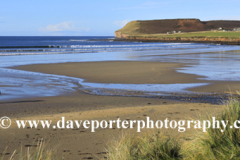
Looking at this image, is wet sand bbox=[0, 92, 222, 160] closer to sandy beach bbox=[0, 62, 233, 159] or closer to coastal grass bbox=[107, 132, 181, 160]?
sandy beach bbox=[0, 62, 233, 159]

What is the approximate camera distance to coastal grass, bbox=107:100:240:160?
424cm

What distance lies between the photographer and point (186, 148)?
4547 mm

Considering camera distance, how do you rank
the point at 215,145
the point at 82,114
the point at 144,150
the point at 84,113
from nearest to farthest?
the point at 144,150 < the point at 215,145 < the point at 82,114 < the point at 84,113

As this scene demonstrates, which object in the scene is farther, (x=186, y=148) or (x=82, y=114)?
(x=82, y=114)

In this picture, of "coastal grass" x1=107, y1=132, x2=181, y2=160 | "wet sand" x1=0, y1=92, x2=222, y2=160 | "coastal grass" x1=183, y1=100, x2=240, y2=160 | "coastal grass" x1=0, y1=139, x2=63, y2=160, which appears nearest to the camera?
"coastal grass" x1=0, y1=139, x2=63, y2=160

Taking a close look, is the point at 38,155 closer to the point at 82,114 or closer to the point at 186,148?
the point at 186,148

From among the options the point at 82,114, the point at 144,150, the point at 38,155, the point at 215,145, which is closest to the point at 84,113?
the point at 82,114

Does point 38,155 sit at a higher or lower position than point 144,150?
higher

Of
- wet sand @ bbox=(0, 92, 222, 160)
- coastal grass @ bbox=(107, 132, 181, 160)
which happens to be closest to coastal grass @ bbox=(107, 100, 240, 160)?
coastal grass @ bbox=(107, 132, 181, 160)

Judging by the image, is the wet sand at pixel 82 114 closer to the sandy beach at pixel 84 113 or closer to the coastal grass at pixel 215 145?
the sandy beach at pixel 84 113

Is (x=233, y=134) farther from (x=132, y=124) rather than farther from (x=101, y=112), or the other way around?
(x=101, y=112)

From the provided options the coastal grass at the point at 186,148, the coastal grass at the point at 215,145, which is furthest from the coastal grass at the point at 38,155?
the coastal grass at the point at 215,145

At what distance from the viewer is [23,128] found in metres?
6.66

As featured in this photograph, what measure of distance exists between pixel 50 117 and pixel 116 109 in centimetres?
197
